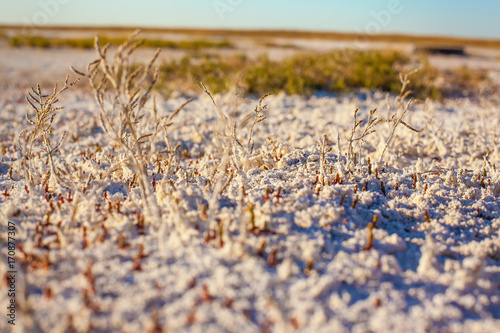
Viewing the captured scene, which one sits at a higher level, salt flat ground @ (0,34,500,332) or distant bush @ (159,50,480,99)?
distant bush @ (159,50,480,99)

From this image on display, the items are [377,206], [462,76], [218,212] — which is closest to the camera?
[218,212]

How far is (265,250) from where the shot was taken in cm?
217

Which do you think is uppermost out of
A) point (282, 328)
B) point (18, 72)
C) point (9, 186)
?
point (18, 72)

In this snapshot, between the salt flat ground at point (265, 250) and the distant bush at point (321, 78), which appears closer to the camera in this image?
the salt flat ground at point (265, 250)

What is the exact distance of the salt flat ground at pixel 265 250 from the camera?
5.77 ft

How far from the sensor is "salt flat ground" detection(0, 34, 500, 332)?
5.77 ft

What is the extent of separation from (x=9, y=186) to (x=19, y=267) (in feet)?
5.10

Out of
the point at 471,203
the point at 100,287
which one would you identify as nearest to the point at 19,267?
the point at 100,287

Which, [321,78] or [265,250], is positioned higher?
[321,78]

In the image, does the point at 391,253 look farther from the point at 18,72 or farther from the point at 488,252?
the point at 18,72

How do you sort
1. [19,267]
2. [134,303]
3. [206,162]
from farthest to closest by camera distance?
1. [206,162]
2. [19,267]
3. [134,303]

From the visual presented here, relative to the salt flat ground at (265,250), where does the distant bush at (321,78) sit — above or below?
above

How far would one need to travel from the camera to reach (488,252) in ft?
7.77

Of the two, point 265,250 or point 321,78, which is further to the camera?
point 321,78
